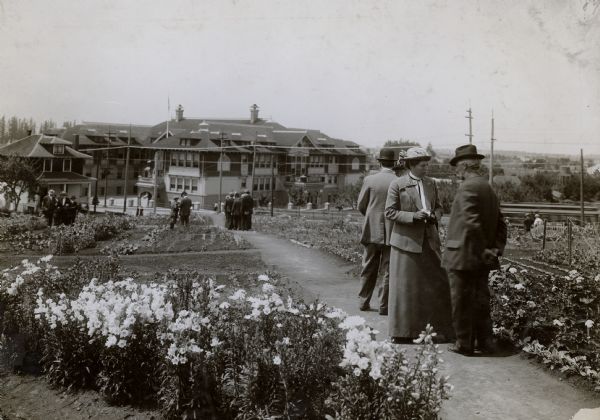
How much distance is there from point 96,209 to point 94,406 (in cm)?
504

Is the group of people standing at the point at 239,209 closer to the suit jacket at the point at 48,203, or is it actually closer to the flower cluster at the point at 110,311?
the suit jacket at the point at 48,203

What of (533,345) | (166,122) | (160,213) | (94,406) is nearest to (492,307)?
(533,345)

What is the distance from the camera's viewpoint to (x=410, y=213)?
15.9 ft

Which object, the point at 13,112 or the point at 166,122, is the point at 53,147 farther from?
the point at 166,122

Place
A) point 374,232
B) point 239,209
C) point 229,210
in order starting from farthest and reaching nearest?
1. point 239,209
2. point 229,210
3. point 374,232

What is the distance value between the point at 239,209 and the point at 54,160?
797cm

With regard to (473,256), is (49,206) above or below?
above

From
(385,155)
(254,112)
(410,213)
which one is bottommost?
(410,213)

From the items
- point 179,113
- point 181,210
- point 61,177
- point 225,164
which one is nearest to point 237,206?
point 225,164

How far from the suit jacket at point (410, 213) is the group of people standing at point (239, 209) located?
31.1 feet

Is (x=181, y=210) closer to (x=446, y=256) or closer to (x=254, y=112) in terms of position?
(x=254, y=112)

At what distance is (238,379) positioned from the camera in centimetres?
382

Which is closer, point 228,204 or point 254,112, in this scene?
point 254,112

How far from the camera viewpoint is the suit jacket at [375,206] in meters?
5.98
